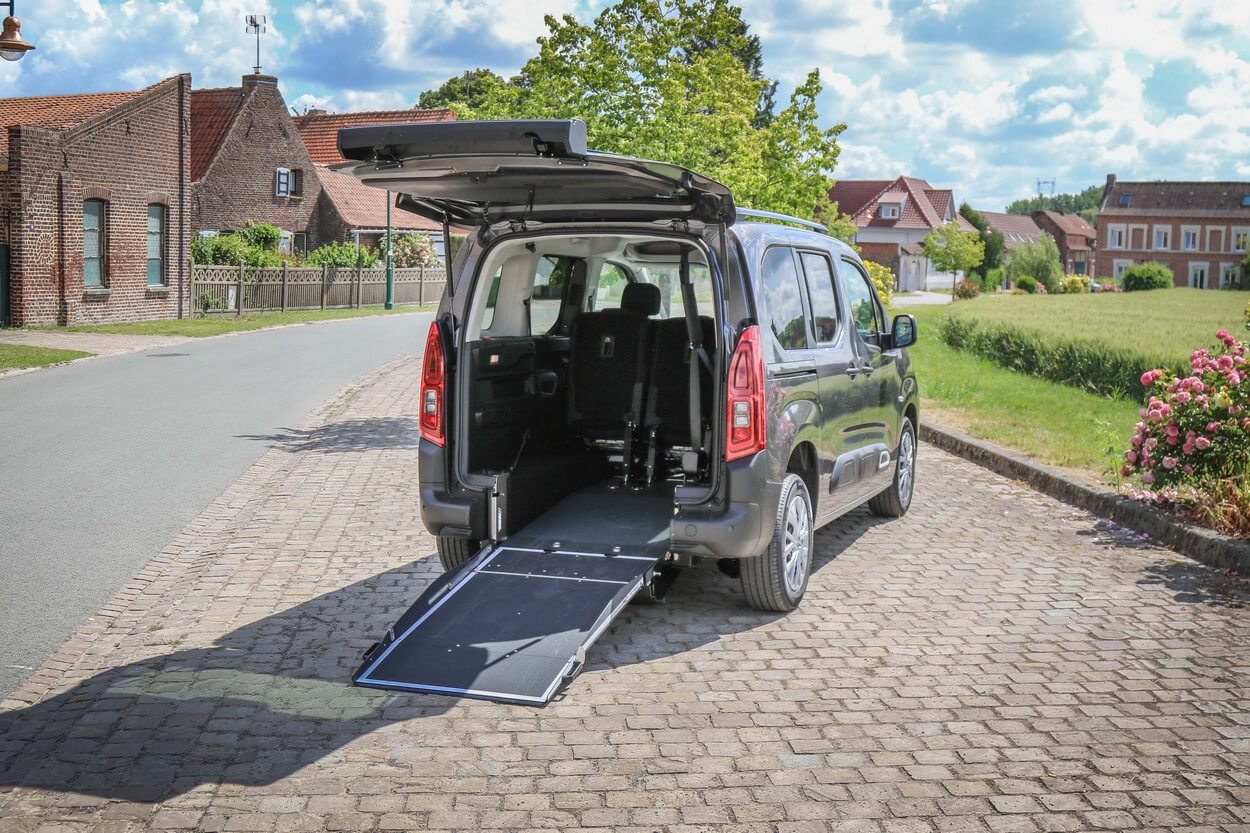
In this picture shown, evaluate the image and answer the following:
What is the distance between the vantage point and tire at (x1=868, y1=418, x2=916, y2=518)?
986 cm

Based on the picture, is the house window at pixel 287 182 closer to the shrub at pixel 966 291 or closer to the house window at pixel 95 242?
the house window at pixel 95 242

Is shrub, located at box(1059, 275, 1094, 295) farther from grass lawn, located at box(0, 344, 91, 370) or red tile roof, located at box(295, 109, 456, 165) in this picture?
grass lawn, located at box(0, 344, 91, 370)

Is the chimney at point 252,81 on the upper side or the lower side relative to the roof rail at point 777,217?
upper

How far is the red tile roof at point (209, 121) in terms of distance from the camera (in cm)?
4628

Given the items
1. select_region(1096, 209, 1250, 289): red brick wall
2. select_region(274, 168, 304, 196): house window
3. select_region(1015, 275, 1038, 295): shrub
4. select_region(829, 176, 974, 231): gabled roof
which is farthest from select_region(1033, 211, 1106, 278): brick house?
select_region(274, 168, 304, 196): house window

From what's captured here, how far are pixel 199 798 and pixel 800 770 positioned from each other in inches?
81.9

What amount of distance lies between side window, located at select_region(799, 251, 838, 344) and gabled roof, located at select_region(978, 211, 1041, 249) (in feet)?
414

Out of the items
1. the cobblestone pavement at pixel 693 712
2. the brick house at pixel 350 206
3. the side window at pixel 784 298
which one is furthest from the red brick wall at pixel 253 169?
the side window at pixel 784 298

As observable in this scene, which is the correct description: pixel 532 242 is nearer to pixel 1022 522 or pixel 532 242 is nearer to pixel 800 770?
pixel 800 770

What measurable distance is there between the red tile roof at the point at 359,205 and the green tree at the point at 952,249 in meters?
49.5

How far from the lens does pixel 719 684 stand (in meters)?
5.89

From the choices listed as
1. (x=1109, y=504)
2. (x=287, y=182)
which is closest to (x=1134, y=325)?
(x=1109, y=504)

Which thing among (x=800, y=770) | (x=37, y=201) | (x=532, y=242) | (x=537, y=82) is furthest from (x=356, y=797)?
(x=37, y=201)

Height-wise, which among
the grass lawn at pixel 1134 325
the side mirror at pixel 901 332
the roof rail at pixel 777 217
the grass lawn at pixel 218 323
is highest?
the roof rail at pixel 777 217
